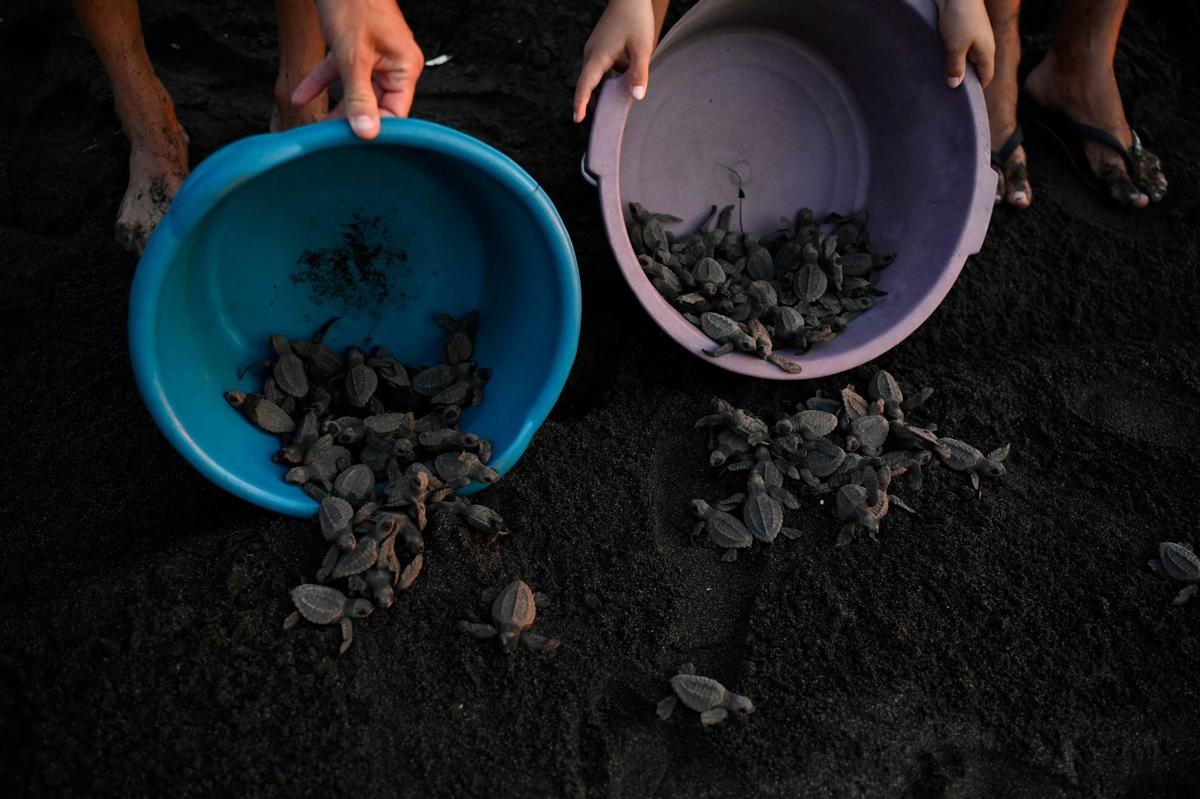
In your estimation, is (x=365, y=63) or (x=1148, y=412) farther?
(x=1148, y=412)

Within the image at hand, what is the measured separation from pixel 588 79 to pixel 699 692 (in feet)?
3.32

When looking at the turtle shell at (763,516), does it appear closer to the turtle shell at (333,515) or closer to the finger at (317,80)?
the turtle shell at (333,515)

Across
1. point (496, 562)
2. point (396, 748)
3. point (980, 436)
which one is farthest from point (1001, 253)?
point (396, 748)

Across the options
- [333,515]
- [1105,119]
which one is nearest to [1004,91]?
[1105,119]

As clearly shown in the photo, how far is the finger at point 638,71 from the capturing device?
4.99 feet

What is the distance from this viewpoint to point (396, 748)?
48.2 inches

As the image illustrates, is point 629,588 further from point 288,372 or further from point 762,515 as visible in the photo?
point 288,372

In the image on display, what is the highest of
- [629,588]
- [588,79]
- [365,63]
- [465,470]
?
[365,63]

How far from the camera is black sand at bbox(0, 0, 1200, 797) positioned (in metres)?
1.22

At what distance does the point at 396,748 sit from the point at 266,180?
2.98 ft

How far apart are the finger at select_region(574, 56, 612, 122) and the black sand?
44cm

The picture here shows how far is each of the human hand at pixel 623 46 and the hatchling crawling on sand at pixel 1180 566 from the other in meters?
1.19

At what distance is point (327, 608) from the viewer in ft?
4.26

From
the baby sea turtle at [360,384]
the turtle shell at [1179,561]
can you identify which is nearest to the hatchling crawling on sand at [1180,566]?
the turtle shell at [1179,561]
